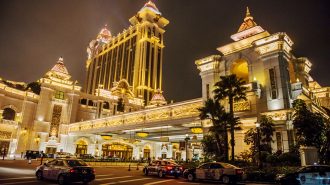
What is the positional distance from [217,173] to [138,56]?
92.8m

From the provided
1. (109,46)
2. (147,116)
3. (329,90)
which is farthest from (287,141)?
(109,46)

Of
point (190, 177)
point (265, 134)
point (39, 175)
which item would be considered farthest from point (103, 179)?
point (265, 134)

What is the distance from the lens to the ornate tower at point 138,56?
102812mm

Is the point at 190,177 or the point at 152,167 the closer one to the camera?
the point at 190,177

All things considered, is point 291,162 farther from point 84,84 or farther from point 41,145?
point 84,84

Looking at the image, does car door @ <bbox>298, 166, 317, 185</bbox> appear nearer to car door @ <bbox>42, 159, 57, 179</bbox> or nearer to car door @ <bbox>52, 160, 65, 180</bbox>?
car door @ <bbox>52, 160, 65, 180</bbox>

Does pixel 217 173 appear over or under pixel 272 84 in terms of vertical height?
under

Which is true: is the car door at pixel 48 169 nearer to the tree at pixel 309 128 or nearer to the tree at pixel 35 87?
the tree at pixel 309 128

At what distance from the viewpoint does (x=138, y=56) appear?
344 feet

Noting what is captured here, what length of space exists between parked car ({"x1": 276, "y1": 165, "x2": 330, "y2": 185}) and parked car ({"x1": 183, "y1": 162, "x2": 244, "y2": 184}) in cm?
283

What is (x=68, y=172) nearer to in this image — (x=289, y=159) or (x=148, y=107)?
(x=289, y=159)

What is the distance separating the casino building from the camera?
24203 mm

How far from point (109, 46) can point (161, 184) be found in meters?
122

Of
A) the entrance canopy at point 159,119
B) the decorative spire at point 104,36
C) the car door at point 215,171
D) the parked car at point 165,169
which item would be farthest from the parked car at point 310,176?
the decorative spire at point 104,36
